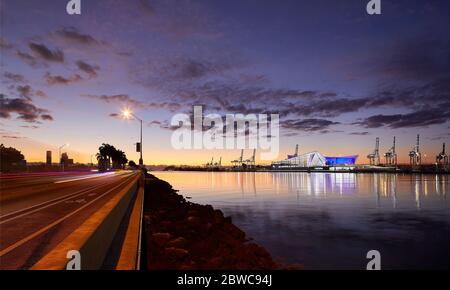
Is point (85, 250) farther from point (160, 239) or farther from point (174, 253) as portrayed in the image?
point (160, 239)

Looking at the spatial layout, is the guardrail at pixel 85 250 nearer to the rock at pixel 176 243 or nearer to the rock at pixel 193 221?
the rock at pixel 176 243

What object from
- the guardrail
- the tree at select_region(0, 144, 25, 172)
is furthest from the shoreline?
the tree at select_region(0, 144, 25, 172)

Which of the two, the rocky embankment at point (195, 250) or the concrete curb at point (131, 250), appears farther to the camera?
the rocky embankment at point (195, 250)

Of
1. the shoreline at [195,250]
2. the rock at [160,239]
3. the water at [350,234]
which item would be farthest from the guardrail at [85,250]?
the water at [350,234]

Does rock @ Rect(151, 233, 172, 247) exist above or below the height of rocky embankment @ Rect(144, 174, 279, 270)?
above

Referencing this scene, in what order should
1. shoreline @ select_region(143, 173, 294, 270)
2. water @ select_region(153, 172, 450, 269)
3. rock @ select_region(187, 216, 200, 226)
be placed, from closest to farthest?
shoreline @ select_region(143, 173, 294, 270)
water @ select_region(153, 172, 450, 269)
rock @ select_region(187, 216, 200, 226)

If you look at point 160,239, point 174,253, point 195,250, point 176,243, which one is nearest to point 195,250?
point 195,250

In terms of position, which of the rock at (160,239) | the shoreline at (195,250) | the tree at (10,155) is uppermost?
the tree at (10,155)

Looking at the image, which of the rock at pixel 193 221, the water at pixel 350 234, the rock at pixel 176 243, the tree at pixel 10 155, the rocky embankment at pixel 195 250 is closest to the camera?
the rocky embankment at pixel 195 250

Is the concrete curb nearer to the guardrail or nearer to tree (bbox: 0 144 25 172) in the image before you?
the guardrail

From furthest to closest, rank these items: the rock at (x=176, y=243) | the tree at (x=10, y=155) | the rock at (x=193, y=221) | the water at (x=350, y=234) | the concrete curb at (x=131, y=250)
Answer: the tree at (x=10, y=155)
the rock at (x=193, y=221)
the water at (x=350, y=234)
the rock at (x=176, y=243)
the concrete curb at (x=131, y=250)

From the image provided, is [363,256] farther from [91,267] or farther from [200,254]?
[91,267]
